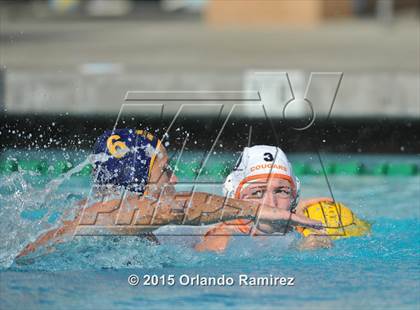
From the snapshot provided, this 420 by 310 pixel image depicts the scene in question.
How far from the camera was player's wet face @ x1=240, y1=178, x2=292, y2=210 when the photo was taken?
11.1ft

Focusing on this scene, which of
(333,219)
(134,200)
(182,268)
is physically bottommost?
(182,268)

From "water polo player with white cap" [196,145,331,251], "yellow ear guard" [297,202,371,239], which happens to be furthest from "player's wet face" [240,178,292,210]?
"yellow ear guard" [297,202,371,239]

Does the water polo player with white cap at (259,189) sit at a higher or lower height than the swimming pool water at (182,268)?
higher

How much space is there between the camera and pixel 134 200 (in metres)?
3.41

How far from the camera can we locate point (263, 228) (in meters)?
3.43

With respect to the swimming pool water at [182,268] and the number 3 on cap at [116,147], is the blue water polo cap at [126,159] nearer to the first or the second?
the number 3 on cap at [116,147]

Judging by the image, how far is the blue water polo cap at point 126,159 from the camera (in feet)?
11.3

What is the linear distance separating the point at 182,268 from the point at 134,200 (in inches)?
11.1

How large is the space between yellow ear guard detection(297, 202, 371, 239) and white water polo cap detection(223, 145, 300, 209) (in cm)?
Answer: 9

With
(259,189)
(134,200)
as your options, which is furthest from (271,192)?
(134,200)

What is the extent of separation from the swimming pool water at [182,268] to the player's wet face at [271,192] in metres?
0.16

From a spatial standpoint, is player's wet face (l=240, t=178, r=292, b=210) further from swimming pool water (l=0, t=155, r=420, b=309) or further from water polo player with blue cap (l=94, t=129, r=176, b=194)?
water polo player with blue cap (l=94, t=129, r=176, b=194)

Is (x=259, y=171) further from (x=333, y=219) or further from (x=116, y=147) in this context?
(x=116, y=147)

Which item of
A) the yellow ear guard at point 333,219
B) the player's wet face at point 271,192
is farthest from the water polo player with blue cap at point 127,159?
the yellow ear guard at point 333,219
